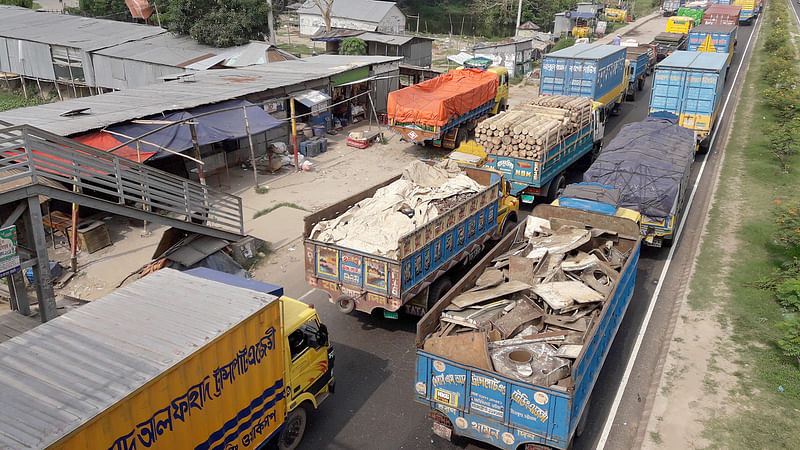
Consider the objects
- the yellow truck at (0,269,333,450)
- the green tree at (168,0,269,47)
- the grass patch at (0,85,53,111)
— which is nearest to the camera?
the yellow truck at (0,269,333,450)

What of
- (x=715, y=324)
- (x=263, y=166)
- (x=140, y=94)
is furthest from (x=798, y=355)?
(x=140, y=94)

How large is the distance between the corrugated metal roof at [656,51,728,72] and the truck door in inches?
813

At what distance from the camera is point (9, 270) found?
10398mm

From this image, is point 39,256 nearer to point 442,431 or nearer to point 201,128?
point 442,431

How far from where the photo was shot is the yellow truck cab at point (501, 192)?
1554 centimetres

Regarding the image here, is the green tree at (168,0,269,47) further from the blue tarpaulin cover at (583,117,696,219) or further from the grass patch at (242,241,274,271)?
the blue tarpaulin cover at (583,117,696,219)

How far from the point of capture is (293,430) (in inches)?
365

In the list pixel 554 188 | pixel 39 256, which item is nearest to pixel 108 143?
pixel 39 256

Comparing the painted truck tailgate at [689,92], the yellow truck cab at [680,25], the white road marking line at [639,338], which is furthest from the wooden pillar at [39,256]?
the yellow truck cab at [680,25]

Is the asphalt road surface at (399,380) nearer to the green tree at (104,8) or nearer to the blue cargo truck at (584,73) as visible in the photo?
the blue cargo truck at (584,73)

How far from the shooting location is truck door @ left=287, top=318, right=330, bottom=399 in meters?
8.91

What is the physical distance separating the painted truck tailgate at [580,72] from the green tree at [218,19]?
730 inches

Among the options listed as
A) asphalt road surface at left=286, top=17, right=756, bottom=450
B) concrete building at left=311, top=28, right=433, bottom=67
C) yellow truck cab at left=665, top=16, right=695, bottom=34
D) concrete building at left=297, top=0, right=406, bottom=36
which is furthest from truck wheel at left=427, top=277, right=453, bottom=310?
yellow truck cab at left=665, top=16, right=695, bottom=34

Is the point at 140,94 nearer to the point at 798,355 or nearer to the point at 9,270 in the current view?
the point at 9,270
